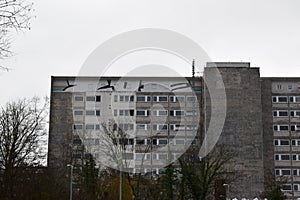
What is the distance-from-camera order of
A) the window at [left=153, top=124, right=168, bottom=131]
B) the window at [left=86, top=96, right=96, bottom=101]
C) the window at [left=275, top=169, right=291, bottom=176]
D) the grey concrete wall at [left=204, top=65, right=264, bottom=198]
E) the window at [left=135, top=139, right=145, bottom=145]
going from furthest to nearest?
the window at [left=86, top=96, right=96, bottom=101]
the window at [left=153, top=124, right=168, bottom=131]
the window at [left=275, top=169, right=291, bottom=176]
the window at [left=135, top=139, right=145, bottom=145]
the grey concrete wall at [left=204, top=65, right=264, bottom=198]

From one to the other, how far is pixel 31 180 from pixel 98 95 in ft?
160

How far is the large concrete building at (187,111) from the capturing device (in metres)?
80.4

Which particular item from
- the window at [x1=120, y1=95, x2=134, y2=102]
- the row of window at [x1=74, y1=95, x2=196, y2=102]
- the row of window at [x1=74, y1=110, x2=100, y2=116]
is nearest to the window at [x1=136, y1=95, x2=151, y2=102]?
the row of window at [x1=74, y1=95, x2=196, y2=102]

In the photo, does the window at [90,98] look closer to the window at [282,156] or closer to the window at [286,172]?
the window at [282,156]

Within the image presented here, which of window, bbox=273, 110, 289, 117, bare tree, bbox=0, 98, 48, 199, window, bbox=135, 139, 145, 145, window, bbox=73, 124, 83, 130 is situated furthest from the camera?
window, bbox=73, 124, 83, 130

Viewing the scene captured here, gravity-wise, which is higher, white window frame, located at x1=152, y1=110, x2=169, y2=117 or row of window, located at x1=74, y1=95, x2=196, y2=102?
row of window, located at x1=74, y1=95, x2=196, y2=102

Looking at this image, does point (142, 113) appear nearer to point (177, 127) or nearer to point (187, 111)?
point (177, 127)

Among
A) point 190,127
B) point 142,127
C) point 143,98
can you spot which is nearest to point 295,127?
point 190,127

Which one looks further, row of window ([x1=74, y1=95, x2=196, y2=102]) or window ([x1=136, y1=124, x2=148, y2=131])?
row of window ([x1=74, y1=95, x2=196, y2=102])

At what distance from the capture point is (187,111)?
90125 mm

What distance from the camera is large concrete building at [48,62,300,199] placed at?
8044 centimetres

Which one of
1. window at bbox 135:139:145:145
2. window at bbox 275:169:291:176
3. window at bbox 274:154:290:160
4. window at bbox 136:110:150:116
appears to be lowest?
window at bbox 275:169:291:176

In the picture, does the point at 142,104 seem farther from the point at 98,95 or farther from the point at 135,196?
the point at 135,196

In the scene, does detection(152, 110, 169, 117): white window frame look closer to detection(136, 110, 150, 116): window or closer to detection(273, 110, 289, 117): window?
detection(136, 110, 150, 116): window
